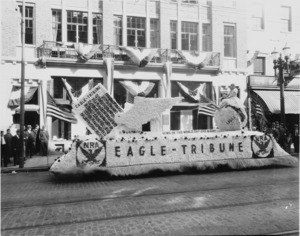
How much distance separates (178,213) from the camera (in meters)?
5.45

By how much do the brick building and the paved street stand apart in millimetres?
8486

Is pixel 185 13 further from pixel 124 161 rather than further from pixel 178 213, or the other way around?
pixel 178 213

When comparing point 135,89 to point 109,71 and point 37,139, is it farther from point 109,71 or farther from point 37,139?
point 37,139

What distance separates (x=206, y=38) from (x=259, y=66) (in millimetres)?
4439

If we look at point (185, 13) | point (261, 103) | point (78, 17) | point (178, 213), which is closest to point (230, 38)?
point (185, 13)

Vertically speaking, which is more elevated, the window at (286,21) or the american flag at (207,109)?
the window at (286,21)

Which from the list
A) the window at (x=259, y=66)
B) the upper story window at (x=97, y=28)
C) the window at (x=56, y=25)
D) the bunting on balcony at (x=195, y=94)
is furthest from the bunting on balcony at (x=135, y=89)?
the window at (x=259, y=66)

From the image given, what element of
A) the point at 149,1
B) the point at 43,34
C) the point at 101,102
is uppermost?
the point at 149,1

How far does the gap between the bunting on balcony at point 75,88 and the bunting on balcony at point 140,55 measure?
318 centimetres

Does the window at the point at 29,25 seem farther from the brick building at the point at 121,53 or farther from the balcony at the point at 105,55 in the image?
the balcony at the point at 105,55

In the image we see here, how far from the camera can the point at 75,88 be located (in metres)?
18.6

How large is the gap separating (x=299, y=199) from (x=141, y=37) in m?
16.1

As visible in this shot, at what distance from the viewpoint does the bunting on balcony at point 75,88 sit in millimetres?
16581

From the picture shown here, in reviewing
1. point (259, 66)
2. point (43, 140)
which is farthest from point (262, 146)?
point (259, 66)
